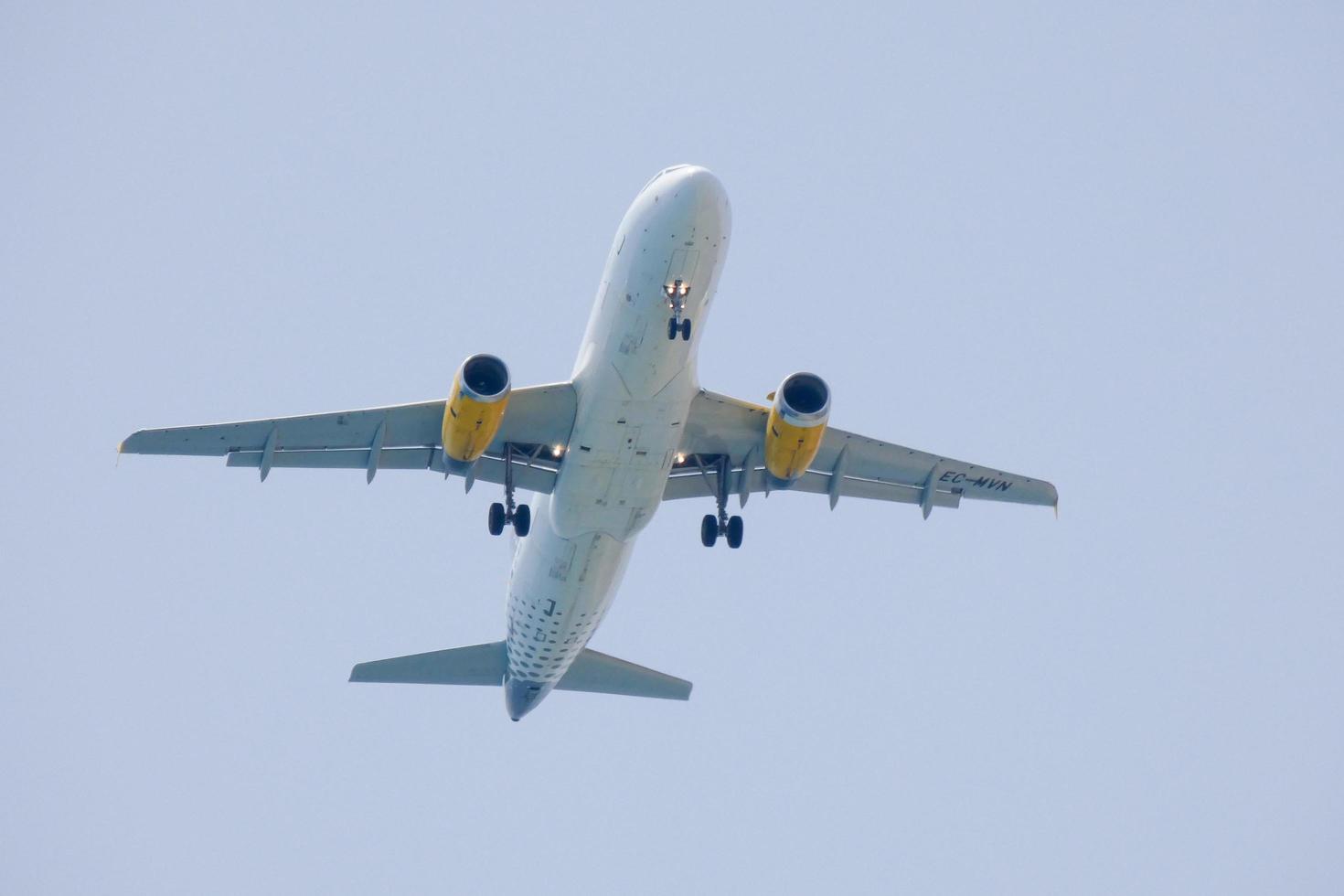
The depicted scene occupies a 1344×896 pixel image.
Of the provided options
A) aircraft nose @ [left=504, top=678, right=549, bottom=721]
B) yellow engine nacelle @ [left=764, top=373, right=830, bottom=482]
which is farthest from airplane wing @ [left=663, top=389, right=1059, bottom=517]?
aircraft nose @ [left=504, top=678, right=549, bottom=721]

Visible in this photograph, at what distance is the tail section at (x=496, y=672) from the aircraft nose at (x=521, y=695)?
208mm

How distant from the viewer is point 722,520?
30.8 meters

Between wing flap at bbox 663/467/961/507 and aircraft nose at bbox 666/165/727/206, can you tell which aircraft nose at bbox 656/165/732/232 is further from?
wing flap at bbox 663/467/961/507

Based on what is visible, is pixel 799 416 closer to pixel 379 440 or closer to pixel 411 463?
pixel 411 463

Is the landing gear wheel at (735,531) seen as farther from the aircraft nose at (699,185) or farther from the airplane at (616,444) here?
the aircraft nose at (699,185)

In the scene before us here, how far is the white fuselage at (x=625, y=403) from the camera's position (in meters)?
25.3

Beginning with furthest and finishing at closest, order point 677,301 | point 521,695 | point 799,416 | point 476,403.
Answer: point 521,695 → point 799,416 → point 476,403 → point 677,301

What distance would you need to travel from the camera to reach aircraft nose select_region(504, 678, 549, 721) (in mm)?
34281

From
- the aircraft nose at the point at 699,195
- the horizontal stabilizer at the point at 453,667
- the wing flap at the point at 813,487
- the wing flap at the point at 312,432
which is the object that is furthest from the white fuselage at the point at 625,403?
the horizontal stabilizer at the point at 453,667

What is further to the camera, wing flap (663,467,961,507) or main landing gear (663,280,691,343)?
wing flap (663,467,961,507)

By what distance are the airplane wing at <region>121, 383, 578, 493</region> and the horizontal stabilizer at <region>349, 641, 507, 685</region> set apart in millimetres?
6410

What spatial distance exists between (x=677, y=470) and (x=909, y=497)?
17.5ft

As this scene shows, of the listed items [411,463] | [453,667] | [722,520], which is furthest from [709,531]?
[453,667]

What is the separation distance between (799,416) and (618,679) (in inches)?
423
